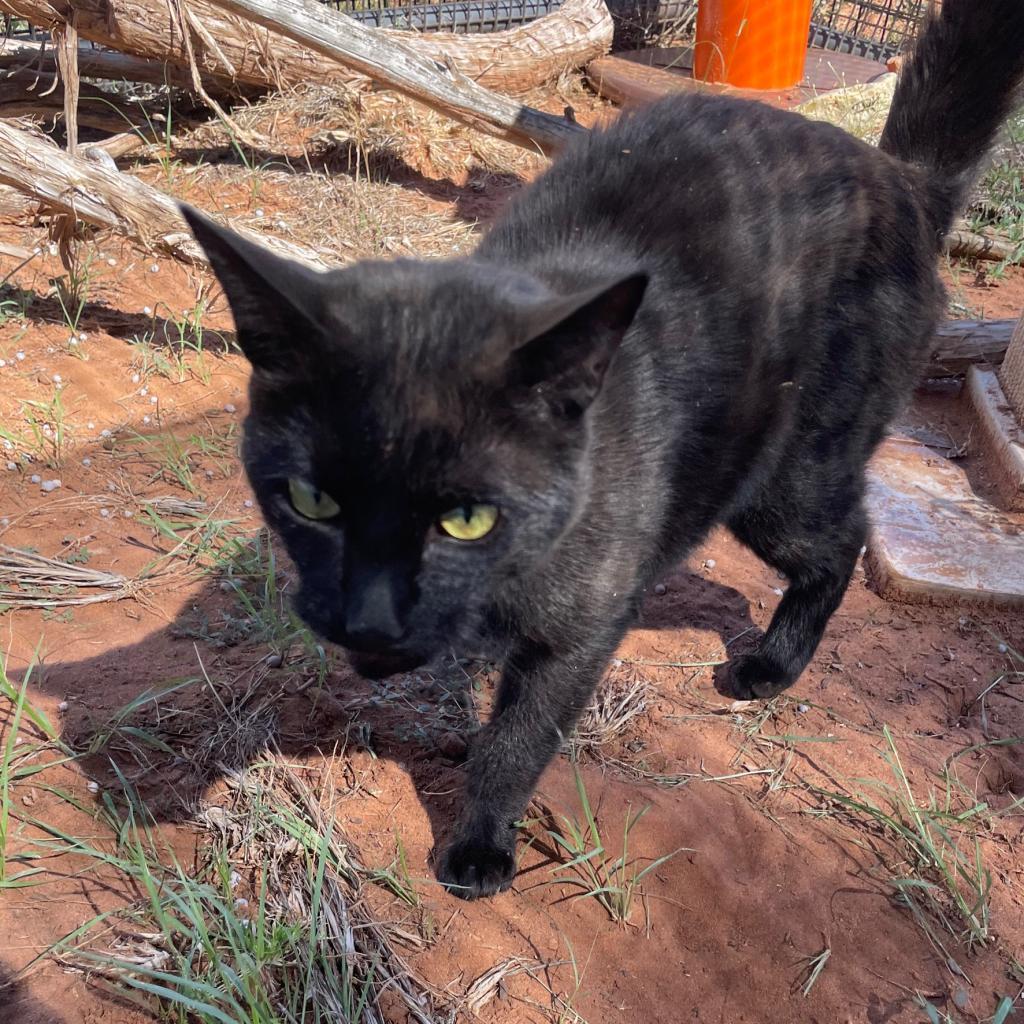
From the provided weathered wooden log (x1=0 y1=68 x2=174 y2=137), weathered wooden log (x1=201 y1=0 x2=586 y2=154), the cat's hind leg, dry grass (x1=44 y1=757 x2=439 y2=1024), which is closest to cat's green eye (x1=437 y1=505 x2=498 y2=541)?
dry grass (x1=44 y1=757 x2=439 y2=1024)

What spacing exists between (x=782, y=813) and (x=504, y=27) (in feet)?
20.0

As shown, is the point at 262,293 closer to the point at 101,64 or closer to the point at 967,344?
the point at 967,344

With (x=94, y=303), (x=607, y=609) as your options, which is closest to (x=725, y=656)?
(x=607, y=609)

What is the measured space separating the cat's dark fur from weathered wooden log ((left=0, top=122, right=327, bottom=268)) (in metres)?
1.95

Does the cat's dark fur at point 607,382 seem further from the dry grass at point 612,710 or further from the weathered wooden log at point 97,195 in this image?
the weathered wooden log at point 97,195

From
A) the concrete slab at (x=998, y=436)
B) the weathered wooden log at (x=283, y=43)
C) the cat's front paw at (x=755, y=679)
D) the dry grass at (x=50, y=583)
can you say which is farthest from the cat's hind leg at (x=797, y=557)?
the weathered wooden log at (x=283, y=43)

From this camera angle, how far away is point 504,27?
6723 mm

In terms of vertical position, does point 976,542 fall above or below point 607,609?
below

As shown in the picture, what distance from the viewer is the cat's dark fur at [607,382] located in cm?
152

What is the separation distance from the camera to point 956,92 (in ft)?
8.23

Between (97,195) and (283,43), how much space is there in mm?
2167

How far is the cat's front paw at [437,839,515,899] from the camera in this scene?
2.04 metres

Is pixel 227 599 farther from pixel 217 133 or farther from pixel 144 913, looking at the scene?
pixel 217 133

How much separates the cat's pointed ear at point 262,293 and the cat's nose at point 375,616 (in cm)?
39
